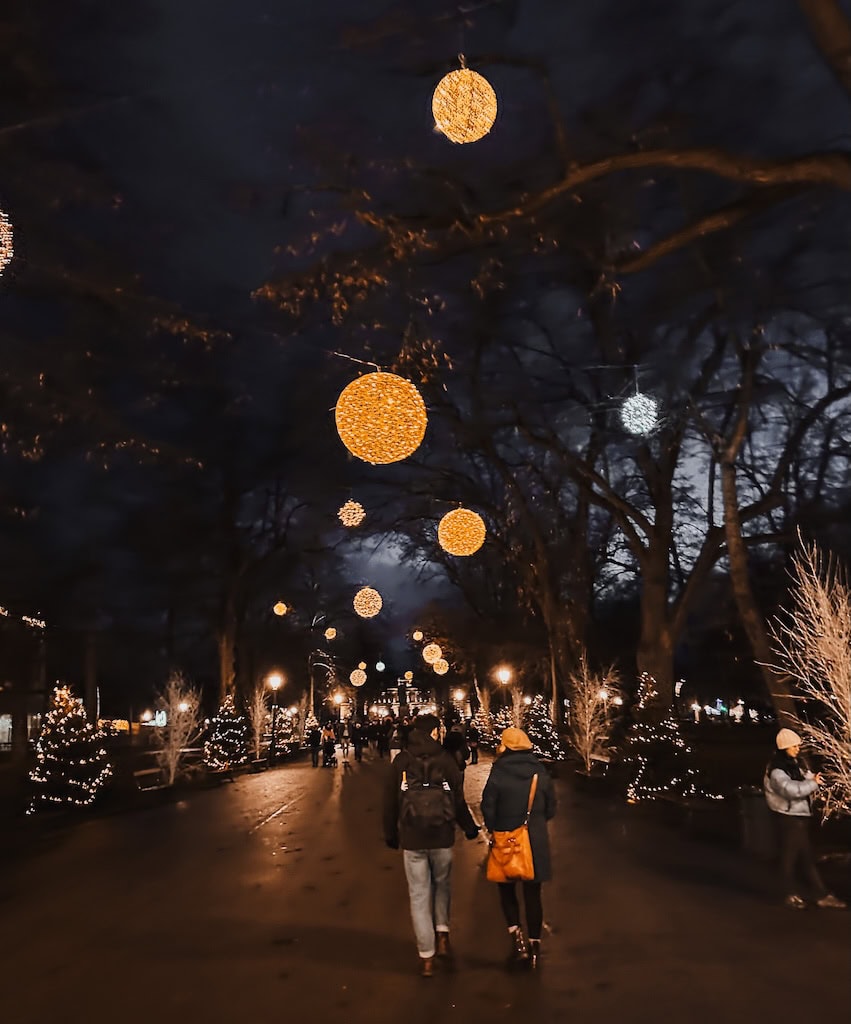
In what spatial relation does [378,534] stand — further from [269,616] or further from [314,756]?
[269,616]

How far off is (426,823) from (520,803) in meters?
0.66

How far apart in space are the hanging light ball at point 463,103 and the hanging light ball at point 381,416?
2.82m

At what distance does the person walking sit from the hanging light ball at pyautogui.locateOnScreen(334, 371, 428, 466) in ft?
13.5

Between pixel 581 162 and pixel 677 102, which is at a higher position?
pixel 677 102

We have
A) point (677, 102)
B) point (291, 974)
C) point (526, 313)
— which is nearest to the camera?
point (291, 974)

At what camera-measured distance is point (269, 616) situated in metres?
47.8

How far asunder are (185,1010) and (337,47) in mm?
7903

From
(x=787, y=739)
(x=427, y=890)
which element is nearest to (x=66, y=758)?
(x=427, y=890)

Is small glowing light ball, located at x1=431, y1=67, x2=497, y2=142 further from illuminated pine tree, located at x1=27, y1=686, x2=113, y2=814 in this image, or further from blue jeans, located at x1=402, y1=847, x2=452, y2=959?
illuminated pine tree, located at x1=27, y1=686, x2=113, y2=814

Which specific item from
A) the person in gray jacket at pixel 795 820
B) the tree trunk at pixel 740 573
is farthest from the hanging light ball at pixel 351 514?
the person in gray jacket at pixel 795 820

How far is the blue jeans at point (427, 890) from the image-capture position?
5.92 metres

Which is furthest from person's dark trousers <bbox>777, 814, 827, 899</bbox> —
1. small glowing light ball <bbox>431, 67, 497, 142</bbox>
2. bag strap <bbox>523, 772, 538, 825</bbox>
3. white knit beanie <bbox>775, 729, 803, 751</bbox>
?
small glowing light ball <bbox>431, 67, 497, 142</bbox>

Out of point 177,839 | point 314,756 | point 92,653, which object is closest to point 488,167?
point 177,839

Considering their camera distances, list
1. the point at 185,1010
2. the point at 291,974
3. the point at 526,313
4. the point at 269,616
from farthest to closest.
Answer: the point at 269,616 → the point at 526,313 → the point at 291,974 → the point at 185,1010
